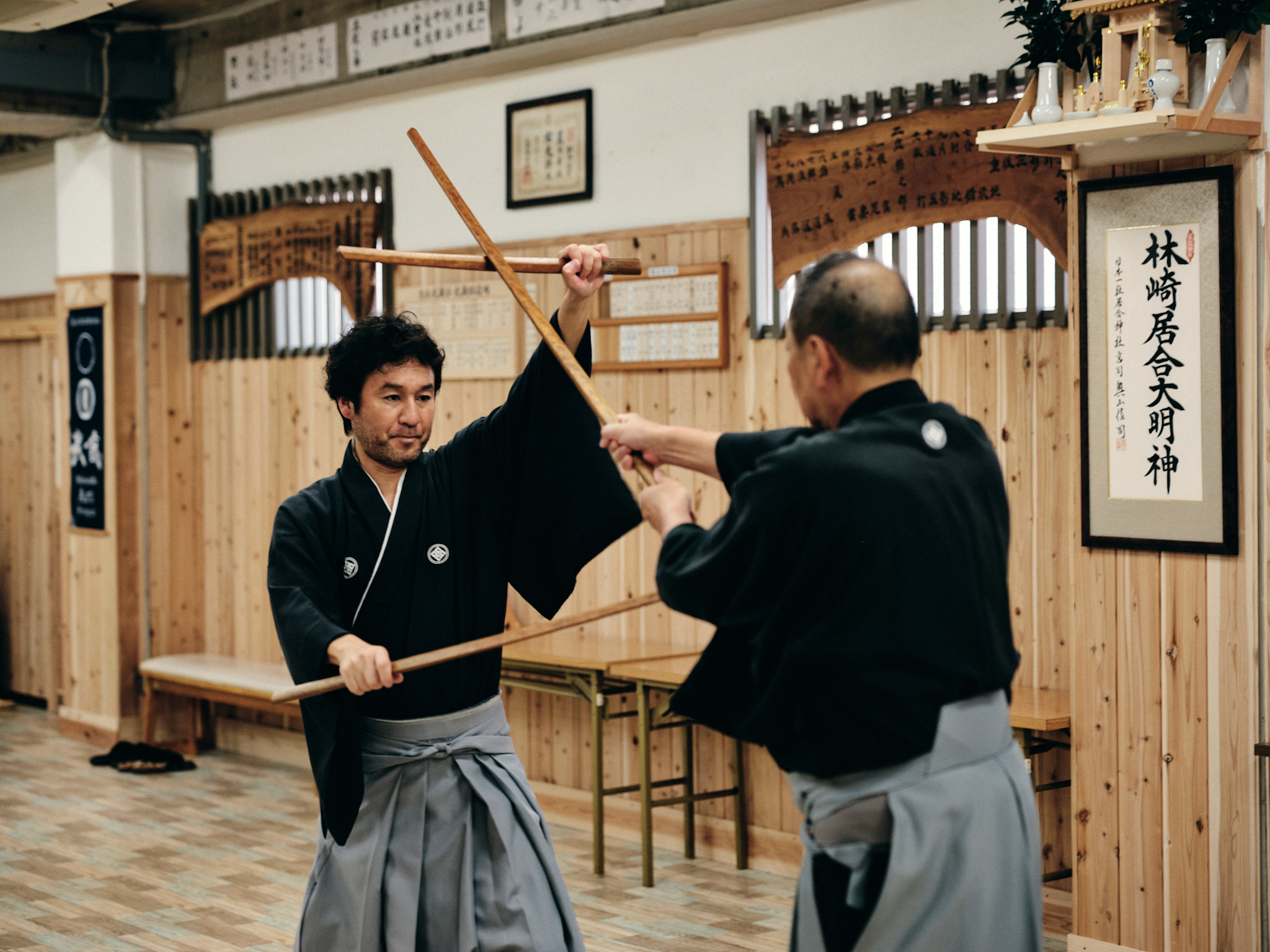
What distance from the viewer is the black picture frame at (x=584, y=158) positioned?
5.45m

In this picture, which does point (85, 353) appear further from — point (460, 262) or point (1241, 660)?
point (1241, 660)

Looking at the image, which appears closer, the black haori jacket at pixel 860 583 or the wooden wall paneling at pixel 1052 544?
the black haori jacket at pixel 860 583

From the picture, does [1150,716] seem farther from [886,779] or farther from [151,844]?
[151,844]

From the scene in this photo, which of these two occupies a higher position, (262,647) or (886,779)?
(886,779)

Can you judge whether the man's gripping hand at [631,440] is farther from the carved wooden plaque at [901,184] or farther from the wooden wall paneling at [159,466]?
the wooden wall paneling at [159,466]

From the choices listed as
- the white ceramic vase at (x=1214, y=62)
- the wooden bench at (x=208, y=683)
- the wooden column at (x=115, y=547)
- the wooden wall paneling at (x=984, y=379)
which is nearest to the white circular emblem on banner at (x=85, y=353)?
the wooden column at (x=115, y=547)

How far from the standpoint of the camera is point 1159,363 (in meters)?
3.64

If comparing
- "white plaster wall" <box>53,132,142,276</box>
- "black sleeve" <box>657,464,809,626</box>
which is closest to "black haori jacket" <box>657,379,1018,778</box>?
"black sleeve" <box>657,464,809,626</box>

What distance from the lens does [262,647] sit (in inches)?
270

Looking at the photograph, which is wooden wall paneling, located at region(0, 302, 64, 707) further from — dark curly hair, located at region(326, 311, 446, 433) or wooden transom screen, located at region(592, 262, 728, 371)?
dark curly hair, located at region(326, 311, 446, 433)

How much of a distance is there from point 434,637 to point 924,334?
246 cm

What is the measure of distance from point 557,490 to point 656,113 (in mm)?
2922

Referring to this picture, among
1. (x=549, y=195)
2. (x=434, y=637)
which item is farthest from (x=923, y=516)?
(x=549, y=195)

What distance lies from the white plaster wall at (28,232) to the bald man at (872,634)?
7.12 metres
